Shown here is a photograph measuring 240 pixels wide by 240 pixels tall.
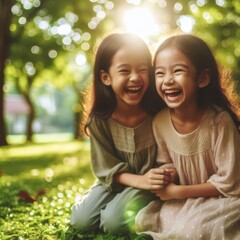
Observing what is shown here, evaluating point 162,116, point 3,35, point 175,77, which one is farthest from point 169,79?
point 3,35

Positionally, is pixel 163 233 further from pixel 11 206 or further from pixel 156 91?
pixel 11 206

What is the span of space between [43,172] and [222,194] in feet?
18.9

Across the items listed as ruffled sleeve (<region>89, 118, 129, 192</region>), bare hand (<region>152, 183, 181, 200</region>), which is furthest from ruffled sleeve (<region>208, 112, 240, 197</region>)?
ruffled sleeve (<region>89, 118, 129, 192</region>)

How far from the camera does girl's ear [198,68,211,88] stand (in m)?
3.14

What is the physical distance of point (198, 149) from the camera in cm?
310

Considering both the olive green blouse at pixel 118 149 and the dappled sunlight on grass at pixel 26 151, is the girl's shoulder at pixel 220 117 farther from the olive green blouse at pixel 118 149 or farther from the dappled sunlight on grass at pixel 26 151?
the dappled sunlight on grass at pixel 26 151

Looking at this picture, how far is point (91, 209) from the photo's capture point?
3.52 metres

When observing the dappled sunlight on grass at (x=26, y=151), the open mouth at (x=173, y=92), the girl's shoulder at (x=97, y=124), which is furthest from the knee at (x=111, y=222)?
the dappled sunlight on grass at (x=26, y=151)

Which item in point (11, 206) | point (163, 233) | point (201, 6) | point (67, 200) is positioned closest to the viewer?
point (163, 233)

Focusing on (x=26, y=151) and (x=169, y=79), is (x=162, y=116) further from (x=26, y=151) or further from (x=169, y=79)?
(x=26, y=151)

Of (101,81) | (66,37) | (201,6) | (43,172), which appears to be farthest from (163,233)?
(66,37)

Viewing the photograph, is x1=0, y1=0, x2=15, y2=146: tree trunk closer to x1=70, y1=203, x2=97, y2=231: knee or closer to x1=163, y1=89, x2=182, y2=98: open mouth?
x1=70, y1=203, x2=97, y2=231: knee

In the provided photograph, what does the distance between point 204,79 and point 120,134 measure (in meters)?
0.84

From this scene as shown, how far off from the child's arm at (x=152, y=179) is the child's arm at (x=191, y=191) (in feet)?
0.22
